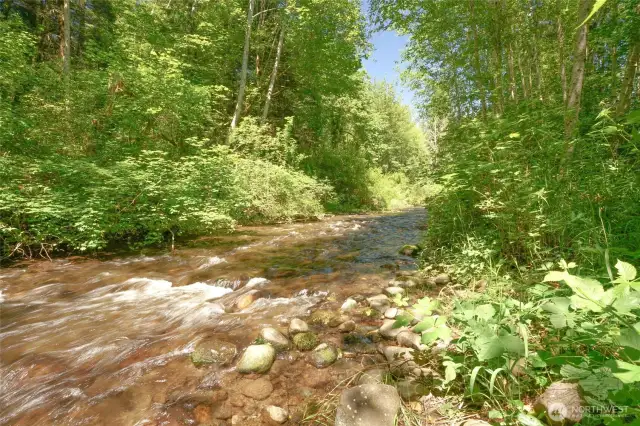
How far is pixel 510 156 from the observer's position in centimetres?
441

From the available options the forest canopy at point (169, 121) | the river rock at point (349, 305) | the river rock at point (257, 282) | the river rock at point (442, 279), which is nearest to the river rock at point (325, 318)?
the river rock at point (349, 305)

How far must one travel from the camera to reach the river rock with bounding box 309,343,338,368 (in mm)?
3055

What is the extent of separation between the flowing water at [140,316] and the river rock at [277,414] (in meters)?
0.63

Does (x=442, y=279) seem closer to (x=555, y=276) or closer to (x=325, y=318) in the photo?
(x=325, y=318)

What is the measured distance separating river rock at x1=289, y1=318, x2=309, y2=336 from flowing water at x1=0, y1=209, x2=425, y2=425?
0.31m

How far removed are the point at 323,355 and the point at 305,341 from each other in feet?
1.04

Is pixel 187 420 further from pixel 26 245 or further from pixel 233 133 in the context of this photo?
pixel 233 133

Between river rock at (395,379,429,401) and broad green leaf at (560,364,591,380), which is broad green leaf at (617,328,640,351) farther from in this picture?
river rock at (395,379,429,401)

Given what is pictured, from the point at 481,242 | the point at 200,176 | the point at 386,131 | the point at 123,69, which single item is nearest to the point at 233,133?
the point at 123,69

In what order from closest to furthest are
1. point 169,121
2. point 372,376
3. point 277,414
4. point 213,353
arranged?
point 277,414 → point 372,376 → point 213,353 → point 169,121

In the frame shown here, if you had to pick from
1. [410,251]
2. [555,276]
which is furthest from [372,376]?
[410,251]

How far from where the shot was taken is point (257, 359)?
9.99ft

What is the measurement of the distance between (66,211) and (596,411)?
26.1ft

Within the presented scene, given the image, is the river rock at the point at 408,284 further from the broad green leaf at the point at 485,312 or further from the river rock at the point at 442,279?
the broad green leaf at the point at 485,312
